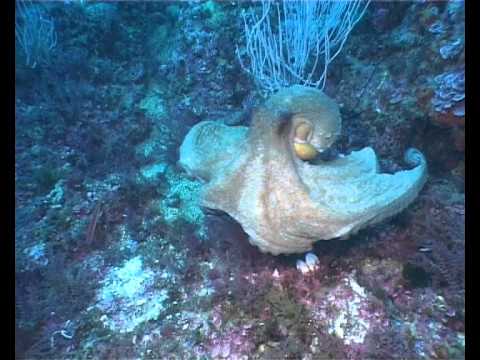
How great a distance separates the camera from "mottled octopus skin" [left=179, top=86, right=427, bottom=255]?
252cm

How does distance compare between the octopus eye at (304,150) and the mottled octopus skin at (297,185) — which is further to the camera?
the octopus eye at (304,150)

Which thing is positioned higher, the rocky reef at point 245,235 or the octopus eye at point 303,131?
the octopus eye at point 303,131

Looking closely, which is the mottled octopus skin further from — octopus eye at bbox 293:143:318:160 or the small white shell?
the small white shell

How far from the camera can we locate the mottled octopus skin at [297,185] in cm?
252

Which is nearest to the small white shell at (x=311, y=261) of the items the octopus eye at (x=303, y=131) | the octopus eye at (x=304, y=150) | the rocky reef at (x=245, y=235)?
the rocky reef at (x=245, y=235)

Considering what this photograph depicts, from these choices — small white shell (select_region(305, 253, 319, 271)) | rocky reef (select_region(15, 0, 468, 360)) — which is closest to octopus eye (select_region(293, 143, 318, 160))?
rocky reef (select_region(15, 0, 468, 360))

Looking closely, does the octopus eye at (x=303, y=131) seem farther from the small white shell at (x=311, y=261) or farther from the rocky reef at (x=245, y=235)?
the small white shell at (x=311, y=261)

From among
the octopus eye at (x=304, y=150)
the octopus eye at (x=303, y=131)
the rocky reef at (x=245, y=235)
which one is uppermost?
the octopus eye at (x=303, y=131)

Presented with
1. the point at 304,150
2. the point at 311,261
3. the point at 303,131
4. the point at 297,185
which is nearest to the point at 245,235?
the point at 311,261

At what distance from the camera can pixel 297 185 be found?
2.57 m

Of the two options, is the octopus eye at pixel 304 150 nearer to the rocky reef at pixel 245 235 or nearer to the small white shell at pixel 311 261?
the rocky reef at pixel 245 235

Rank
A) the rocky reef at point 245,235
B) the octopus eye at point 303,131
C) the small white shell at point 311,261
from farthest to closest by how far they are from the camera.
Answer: the small white shell at point 311,261 → the octopus eye at point 303,131 → the rocky reef at point 245,235

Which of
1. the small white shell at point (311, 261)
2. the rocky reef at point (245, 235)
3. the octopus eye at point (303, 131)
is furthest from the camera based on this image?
the small white shell at point (311, 261)

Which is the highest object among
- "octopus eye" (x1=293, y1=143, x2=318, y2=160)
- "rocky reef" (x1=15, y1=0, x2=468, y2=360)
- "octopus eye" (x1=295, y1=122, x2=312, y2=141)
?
"octopus eye" (x1=295, y1=122, x2=312, y2=141)
